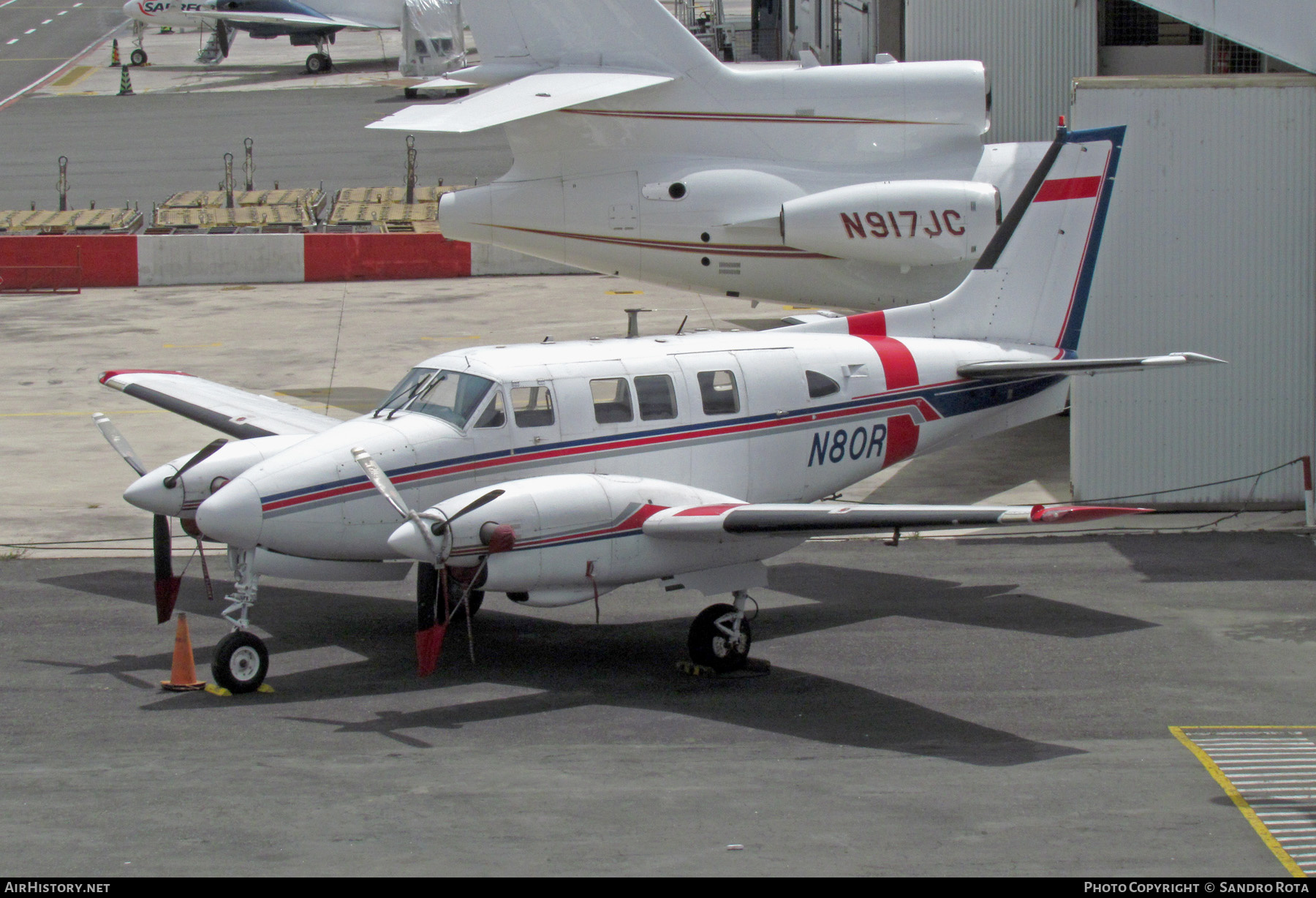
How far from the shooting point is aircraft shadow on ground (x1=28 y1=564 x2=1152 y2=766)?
11500mm

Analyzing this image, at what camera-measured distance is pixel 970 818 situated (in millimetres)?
9555

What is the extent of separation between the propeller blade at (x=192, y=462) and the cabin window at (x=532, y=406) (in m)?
2.91

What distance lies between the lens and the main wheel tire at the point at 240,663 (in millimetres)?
12086

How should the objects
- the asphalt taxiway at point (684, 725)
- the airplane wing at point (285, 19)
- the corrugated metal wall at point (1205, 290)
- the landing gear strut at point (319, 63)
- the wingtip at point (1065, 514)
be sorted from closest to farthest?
the asphalt taxiway at point (684, 725)
the wingtip at point (1065, 514)
the corrugated metal wall at point (1205, 290)
the airplane wing at point (285, 19)
the landing gear strut at point (319, 63)

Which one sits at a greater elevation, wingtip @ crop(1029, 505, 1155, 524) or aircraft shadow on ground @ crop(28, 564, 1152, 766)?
wingtip @ crop(1029, 505, 1155, 524)

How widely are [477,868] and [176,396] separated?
9.41 m

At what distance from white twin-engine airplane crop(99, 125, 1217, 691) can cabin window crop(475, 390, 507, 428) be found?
0.05ft

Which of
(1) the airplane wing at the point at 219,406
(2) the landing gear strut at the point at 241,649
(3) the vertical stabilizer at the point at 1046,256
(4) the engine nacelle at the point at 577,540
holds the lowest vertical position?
(2) the landing gear strut at the point at 241,649

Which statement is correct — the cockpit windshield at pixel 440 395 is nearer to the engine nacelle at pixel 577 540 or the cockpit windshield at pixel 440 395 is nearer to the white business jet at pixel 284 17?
the engine nacelle at pixel 577 540

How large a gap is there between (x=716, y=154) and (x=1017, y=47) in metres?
5.89

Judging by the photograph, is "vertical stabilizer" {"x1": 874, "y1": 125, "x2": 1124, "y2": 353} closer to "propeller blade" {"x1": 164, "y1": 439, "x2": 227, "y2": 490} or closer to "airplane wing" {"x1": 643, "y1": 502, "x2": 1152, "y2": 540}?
"airplane wing" {"x1": 643, "y1": 502, "x2": 1152, "y2": 540}

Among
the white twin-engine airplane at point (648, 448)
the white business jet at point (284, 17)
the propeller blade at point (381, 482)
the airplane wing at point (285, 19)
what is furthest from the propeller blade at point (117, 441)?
the airplane wing at point (285, 19)

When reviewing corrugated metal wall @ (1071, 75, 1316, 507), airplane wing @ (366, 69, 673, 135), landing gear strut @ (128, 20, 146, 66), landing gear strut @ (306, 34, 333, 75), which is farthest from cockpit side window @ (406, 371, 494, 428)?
landing gear strut @ (128, 20, 146, 66)

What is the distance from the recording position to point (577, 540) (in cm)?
1225
